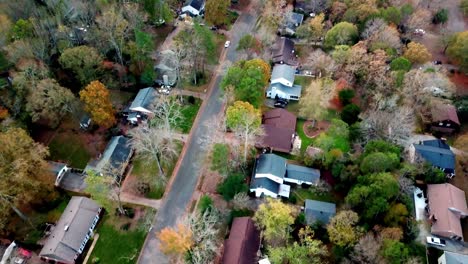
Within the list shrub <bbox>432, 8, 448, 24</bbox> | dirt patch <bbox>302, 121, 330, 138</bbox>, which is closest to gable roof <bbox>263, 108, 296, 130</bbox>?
dirt patch <bbox>302, 121, 330, 138</bbox>

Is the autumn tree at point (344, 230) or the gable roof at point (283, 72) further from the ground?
the gable roof at point (283, 72)

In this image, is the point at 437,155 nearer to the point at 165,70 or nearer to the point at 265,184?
the point at 265,184

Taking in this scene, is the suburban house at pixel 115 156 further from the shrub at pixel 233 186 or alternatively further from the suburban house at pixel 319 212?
the suburban house at pixel 319 212

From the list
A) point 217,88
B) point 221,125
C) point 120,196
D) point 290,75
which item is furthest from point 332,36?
point 120,196

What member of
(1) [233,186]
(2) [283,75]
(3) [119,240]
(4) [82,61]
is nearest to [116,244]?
(3) [119,240]

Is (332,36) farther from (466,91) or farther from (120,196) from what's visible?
(120,196)

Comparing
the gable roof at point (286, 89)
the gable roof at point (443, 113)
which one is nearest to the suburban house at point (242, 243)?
the gable roof at point (286, 89)
